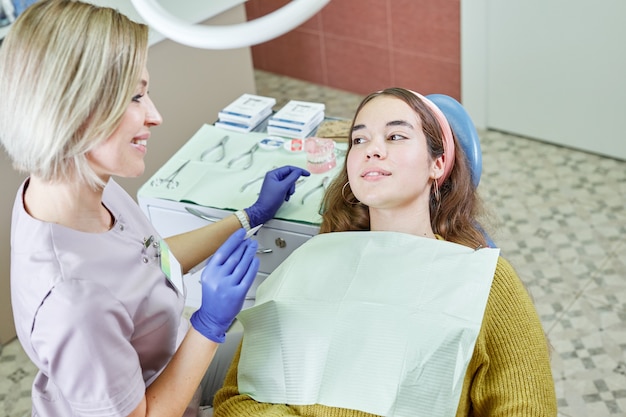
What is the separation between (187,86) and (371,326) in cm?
185

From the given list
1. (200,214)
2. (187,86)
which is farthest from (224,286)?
(187,86)

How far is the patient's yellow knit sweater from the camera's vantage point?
1.47 m

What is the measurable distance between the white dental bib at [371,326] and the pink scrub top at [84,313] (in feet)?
0.80

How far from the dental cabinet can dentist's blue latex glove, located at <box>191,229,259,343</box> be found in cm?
41

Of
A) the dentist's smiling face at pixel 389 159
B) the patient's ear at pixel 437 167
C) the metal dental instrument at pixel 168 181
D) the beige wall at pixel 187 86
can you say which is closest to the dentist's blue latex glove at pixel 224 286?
the dentist's smiling face at pixel 389 159

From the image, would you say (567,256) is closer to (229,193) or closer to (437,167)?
(437,167)

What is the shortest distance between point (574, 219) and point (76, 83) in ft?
7.02

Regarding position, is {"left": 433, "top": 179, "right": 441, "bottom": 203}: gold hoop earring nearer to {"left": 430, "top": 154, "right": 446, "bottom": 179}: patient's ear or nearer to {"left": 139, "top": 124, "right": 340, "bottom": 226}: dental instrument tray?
{"left": 430, "top": 154, "right": 446, "bottom": 179}: patient's ear

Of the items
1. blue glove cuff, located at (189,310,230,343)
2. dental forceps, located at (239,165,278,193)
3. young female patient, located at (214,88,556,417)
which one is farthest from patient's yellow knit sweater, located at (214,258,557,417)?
dental forceps, located at (239,165,278,193)

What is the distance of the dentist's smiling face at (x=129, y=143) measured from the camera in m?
1.33

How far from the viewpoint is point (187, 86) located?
3.11 meters

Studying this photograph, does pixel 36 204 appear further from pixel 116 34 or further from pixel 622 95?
pixel 622 95

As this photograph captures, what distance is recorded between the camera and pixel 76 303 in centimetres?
127

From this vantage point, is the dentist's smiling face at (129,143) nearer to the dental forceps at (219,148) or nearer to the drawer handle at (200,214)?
the drawer handle at (200,214)
